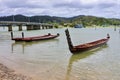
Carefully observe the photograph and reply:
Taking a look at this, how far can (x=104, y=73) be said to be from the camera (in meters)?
17.2

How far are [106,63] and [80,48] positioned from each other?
254 inches

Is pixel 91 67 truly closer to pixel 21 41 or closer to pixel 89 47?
pixel 89 47

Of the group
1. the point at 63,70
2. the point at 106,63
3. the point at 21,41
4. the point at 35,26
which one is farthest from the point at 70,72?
the point at 35,26

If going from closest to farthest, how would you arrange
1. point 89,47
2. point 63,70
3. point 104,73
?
point 104,73 → point 63,70 → point 89,47

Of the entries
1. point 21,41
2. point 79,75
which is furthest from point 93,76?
point 21,41

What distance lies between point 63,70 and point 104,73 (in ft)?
9.74

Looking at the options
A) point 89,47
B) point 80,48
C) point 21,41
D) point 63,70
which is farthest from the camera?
point 21,41

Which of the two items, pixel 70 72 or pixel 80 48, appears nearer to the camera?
pixel 70 72

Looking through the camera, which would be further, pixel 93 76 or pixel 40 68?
pixel 40 68

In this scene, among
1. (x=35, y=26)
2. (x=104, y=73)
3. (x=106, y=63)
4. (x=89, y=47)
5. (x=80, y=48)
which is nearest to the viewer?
(x=104, y=73)

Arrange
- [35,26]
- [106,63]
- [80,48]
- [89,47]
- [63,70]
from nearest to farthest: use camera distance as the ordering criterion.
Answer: [63,70] < [106,63] < [80,48] < [89,47] < [35,26]

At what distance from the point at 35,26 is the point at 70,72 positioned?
122823 mm

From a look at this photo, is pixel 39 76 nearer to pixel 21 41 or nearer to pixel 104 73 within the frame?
pixel 104 73

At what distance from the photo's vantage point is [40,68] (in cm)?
1903
